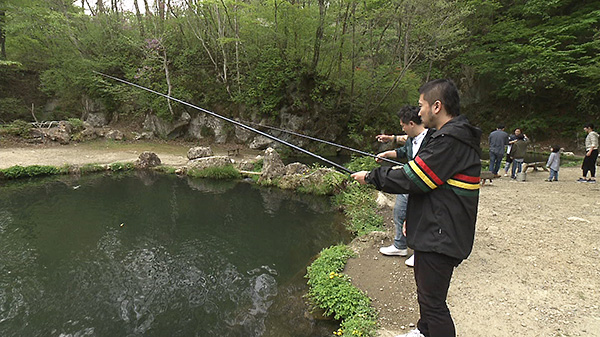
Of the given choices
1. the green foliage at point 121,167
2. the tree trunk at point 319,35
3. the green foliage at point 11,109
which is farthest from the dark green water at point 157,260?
the green foliage at point 11,109

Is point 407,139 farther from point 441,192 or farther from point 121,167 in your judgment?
point 121,167

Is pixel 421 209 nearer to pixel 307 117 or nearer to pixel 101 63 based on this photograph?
pixel 307 117

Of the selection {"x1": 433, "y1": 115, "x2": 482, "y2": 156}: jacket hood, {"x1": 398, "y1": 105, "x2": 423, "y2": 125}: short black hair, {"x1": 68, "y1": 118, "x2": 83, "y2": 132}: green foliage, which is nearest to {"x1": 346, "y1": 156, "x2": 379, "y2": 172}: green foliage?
{"x1": 398, "y1": 105, "x2": 423, "y2": 125}: short black hair

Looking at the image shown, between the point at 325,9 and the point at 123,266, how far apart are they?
13.3m

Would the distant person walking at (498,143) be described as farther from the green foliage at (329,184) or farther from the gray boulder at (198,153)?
the gray boulder at (198,153)

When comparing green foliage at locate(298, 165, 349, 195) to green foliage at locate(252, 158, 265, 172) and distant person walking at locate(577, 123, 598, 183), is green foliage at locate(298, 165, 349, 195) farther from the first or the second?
distant person walking at locate(577, 123, 598, 183)

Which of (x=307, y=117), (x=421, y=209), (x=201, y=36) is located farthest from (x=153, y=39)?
(x=421, y=209)

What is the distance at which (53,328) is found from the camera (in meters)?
3.60

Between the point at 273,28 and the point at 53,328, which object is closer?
the point at 53,328

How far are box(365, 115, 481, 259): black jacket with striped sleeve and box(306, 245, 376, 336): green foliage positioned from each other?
173 cm

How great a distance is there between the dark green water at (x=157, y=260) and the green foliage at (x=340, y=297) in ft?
0.86

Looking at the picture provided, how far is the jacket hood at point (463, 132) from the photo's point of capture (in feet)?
5.35

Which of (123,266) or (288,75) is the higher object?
(288,75)

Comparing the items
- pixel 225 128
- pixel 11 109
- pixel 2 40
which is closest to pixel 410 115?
pixel 225 128
